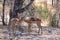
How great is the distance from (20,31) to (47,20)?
2955 millimetres

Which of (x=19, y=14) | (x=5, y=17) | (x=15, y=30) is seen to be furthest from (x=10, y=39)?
(x=5, y=17)

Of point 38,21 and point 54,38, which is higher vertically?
point 38,21

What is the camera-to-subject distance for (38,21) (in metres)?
7.47

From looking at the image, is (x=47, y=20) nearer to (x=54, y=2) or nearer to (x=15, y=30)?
(x=54, y=2)

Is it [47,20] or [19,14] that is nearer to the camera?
[19,14]

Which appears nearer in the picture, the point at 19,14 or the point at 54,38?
the point at 54,38

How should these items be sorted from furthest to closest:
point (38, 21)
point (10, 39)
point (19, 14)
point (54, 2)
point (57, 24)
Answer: point (54, 2), point (57, 24), point (19, 14), point (38, 21), point (10, 39)

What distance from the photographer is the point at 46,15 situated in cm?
1042

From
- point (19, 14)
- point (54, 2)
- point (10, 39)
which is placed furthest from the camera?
point (54, 2)

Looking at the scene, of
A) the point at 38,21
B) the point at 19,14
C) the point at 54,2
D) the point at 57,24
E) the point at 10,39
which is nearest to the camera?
the point at 10,39

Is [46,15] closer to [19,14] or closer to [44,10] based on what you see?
[44,10]

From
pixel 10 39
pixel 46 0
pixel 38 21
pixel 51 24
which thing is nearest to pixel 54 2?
pixel 46 0

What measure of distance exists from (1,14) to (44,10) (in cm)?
226

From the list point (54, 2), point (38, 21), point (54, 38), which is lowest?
point (54, 38)
